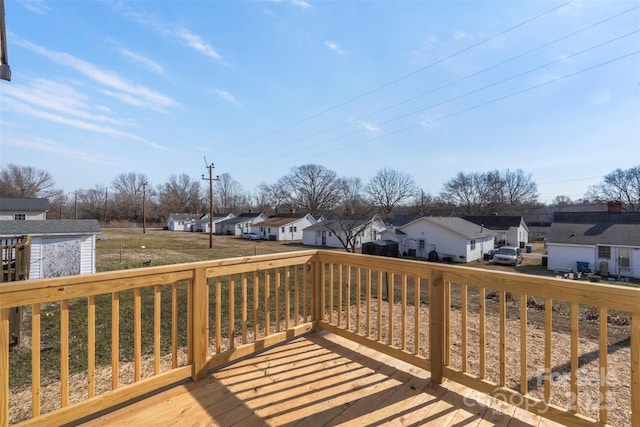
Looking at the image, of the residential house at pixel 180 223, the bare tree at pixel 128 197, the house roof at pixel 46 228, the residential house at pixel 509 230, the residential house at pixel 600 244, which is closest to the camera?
the house roof at pixel 46 228

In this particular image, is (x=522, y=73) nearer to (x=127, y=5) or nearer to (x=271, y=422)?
(x=127, y=5)

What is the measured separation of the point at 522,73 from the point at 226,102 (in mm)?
11805

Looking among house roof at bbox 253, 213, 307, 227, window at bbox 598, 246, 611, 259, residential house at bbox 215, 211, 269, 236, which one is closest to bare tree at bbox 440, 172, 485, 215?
house roof at bbox 253, 213, 307, 227

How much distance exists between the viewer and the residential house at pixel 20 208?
63.1 feet

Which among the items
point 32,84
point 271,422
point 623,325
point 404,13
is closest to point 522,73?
point 404,13

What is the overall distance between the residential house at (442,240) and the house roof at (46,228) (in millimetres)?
20213

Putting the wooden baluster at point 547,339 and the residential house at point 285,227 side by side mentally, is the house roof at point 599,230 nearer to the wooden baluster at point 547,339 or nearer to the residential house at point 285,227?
the wooden baluster at point 547,339

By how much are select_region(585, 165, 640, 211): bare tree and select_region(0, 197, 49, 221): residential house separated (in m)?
54.8

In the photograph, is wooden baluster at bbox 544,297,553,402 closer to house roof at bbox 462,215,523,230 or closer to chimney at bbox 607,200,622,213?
chimney at bbox 607,200,622,213

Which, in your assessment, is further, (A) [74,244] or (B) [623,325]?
(A) [74,244]

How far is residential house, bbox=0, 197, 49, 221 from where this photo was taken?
19219mm

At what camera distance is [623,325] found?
6922mm

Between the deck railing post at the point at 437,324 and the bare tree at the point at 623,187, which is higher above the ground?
the bare tree at the point at 623,187

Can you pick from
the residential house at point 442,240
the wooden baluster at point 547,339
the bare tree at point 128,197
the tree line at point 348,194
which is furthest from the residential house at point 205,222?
the wooden baluster at point 547,339
